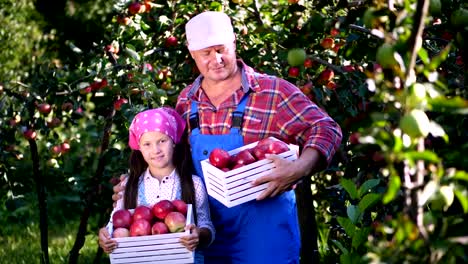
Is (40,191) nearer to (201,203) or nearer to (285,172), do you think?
(201,203)

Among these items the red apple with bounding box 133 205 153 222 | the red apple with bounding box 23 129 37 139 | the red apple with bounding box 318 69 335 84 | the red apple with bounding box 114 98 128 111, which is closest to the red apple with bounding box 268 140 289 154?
the red apple with bounding box 133 205 153 222

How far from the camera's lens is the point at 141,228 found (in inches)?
124

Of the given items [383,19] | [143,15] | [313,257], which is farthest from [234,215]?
[143,15]

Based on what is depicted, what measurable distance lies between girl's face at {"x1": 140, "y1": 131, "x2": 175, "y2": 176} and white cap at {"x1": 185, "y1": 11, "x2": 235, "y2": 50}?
34 centimetres

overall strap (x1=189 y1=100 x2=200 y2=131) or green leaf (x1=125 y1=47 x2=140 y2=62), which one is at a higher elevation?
green leaf (x1=125 y1=47 x2=140 y2=62)

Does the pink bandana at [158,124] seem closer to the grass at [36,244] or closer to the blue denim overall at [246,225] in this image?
the blue denim overall at [246,225]

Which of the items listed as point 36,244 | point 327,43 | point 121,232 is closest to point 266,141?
point 121,232

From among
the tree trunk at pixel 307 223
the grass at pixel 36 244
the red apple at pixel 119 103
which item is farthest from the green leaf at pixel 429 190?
the grass at pixel 36 244

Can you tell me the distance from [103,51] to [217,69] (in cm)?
139

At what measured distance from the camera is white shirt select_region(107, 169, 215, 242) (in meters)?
3.35

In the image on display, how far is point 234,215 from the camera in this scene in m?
3.35

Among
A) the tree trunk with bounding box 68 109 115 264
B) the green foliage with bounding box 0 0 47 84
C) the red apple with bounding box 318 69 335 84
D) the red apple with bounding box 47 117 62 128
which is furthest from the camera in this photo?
the green foliage with bounding box 0 0 47 84

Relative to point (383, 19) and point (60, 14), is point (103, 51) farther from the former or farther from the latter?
point (60, 14)

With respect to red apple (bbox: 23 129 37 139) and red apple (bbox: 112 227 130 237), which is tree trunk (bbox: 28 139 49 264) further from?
red apple (bbox: 112 227 130 237)
